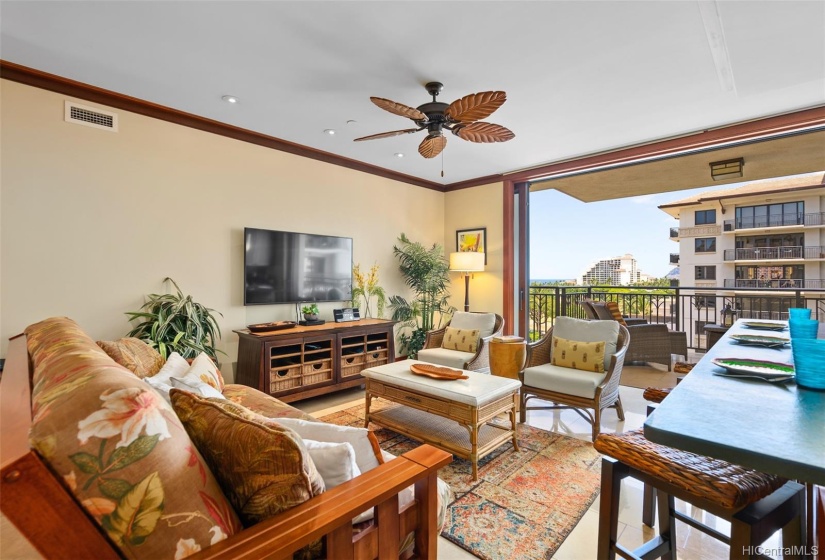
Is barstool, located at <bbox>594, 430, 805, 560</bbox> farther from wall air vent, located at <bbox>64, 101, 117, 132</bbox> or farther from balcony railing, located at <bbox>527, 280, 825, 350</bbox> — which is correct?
balcony railing, located at <bbox>527, 280, 825, 350</bbox>

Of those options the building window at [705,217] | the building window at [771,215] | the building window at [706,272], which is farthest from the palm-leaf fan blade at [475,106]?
the building window at [706,272]

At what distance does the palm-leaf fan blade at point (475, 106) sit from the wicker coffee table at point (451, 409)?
1781 mm

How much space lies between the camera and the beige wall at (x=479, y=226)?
17.5 feet

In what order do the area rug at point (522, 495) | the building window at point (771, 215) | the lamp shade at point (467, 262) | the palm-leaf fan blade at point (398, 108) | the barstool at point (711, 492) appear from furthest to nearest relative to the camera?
the building window at point (771, 215) < the lamp shade at point (467, 262) < the palm-leaf fan blade at point (398, 108) < the area rug at point (522, 495) < the barstool at point (711, 492)

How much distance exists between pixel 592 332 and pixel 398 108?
7.70ft

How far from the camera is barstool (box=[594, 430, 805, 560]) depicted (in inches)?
39.3

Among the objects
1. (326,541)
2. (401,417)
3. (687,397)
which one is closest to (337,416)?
(401,417)

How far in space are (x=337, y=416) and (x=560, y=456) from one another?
73.0 inches

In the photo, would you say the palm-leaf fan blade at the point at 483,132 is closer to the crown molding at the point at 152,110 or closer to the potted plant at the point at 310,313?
the crown molding at the point at 152,110

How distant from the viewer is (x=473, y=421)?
7.47 ft

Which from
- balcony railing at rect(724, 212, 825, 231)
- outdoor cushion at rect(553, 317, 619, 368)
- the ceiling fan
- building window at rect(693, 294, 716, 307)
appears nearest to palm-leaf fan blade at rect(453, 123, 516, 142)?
the ceiling fan

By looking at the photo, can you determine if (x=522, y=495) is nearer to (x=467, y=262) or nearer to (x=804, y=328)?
(x=804, y=328)

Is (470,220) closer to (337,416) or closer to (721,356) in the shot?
(337,416)

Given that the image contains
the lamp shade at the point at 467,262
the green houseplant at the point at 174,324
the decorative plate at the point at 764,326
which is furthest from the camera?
the lamp shade at the point at 467,262
